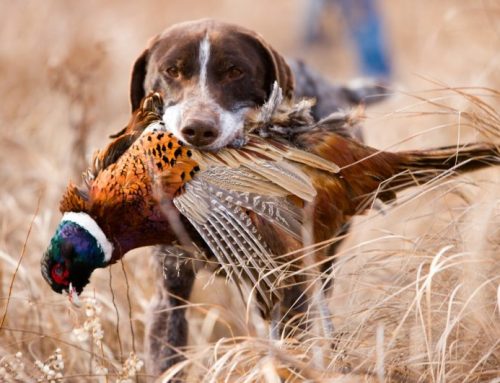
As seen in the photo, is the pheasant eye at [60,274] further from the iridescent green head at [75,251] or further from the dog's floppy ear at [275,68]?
the dog's floppy ear at [275,68]

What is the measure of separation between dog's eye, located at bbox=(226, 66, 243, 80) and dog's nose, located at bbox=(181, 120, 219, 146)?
0.41 meters

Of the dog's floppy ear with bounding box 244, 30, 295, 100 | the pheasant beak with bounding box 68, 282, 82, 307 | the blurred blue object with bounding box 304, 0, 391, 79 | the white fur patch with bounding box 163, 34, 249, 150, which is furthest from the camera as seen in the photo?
the blurred blue object with bounding box 304, 0, 391, 79

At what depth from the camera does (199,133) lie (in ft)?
9.46

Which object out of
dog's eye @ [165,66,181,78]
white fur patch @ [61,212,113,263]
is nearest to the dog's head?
dog's eye @ [165,66,181,78]

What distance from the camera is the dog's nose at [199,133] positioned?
Result: 2879 mm

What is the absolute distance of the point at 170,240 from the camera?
2.88 metres

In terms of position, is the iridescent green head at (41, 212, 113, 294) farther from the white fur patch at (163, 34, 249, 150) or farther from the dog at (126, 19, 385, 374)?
the white fur patch at (163, 34, 249, 150)

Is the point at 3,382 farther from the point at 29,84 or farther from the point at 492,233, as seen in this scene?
the point at 29,84

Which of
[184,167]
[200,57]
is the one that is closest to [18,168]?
[200,57]

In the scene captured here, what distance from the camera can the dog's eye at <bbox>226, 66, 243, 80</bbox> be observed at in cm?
328

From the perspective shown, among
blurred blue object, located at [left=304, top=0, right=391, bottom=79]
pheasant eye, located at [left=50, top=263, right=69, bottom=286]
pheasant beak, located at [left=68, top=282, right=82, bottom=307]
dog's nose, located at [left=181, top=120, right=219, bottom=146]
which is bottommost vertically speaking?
blurred blue object, located at [left=304, top=0, right=391, bottom=79]

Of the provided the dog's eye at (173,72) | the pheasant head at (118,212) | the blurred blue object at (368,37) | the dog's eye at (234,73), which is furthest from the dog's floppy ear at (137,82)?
the blurred blue object at (368,37)

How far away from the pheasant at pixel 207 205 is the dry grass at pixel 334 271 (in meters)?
0.14

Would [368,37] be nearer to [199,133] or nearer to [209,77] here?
[209,77]
